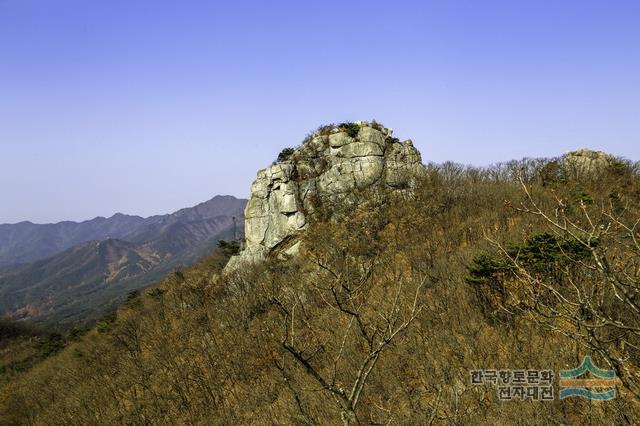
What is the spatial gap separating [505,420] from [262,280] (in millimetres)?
26489

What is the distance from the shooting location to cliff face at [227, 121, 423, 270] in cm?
3888

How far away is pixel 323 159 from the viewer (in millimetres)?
40812

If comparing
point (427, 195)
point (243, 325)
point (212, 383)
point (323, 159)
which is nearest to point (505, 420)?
point (212, 383)

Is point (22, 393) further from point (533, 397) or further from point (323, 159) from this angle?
point (533, 397)

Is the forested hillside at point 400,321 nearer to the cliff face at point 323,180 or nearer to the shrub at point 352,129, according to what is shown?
the cliff face at point 323,180

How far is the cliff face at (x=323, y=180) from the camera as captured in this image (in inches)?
1531
